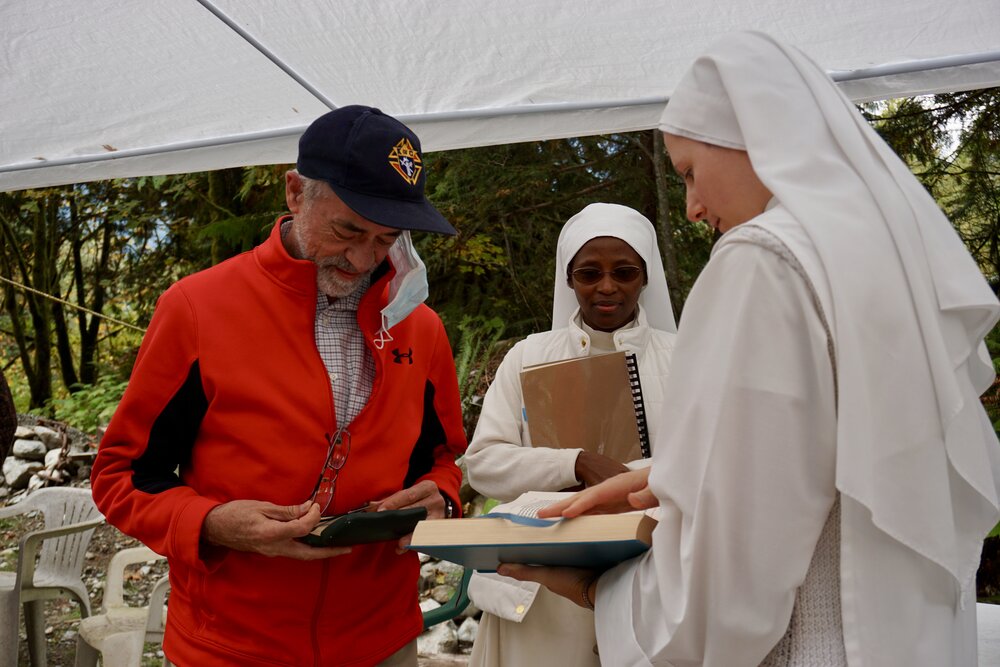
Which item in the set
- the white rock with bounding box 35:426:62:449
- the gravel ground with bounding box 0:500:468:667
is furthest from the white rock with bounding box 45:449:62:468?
the gravel ground with bounding box 0:500:468:667

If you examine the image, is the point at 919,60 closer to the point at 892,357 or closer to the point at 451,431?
the point at 451,431

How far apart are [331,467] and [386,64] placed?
2.07 m

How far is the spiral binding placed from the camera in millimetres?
2904

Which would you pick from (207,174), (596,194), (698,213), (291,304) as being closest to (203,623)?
(291,304)

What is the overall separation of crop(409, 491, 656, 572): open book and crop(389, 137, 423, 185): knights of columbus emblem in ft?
3.07

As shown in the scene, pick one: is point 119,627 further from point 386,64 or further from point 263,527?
point 386,64

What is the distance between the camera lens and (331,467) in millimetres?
2334

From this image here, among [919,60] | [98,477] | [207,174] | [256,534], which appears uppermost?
[207,174]

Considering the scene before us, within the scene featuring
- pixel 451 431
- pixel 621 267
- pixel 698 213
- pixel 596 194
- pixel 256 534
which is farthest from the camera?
pixel 596 194

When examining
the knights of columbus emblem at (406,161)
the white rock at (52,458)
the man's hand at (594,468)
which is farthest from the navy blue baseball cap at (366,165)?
the white rock at (52,458)

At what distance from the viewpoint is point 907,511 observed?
1412mm

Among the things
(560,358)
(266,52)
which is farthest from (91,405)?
(560,358)

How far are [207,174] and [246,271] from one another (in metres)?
8.26

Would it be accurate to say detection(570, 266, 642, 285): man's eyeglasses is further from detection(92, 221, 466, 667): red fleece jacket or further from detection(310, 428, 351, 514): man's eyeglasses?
detection(310, 428, 351, 514): man's eyeglasses
